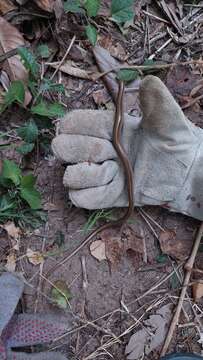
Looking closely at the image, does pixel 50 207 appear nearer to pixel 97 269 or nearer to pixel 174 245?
pixel 97 269

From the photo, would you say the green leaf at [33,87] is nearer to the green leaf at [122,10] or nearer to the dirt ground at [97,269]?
the dirt ground at [97,269]

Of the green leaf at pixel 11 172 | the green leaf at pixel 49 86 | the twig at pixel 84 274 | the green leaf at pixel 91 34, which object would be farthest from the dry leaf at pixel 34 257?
the green leaf at pixel 91 34

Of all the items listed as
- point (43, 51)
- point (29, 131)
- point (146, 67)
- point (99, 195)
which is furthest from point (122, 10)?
point (99, 195)

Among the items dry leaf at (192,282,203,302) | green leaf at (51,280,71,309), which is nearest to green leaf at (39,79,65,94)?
green leaf at (51,280,71,309)

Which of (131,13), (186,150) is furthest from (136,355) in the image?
(131,13)

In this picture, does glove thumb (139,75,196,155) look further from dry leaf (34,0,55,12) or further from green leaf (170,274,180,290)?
dry leaf (34,0,55,12)
